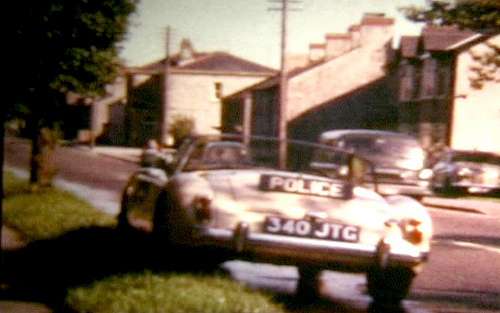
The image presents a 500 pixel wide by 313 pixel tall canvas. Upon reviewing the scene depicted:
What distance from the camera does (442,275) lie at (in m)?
6.37

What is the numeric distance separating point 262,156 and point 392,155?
2.99m

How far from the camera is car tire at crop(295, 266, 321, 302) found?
5.50 m

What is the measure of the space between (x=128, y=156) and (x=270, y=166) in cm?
411

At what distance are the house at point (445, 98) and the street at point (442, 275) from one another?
1.14 metres

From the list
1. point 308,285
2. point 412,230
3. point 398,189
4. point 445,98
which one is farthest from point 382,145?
point 445,98

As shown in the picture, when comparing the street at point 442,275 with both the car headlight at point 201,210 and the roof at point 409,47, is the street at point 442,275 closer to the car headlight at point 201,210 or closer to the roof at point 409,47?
the car headlight at point 201,210

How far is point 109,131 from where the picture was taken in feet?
24.9

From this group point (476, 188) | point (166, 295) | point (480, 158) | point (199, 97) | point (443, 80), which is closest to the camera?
point (166, 295)

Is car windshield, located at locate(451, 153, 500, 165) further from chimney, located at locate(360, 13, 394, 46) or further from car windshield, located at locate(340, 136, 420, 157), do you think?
chimney, located at locate(360, 13, 394, 46)

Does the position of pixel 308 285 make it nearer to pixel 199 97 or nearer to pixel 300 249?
pixel 300 249

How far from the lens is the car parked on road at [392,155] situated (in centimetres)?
700

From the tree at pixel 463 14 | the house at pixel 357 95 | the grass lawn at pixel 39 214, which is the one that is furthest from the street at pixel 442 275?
the tree at pixel 463 14

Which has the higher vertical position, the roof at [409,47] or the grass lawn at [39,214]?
the roof at [409,47]

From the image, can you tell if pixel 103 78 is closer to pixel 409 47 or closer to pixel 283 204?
pixel 283 204
